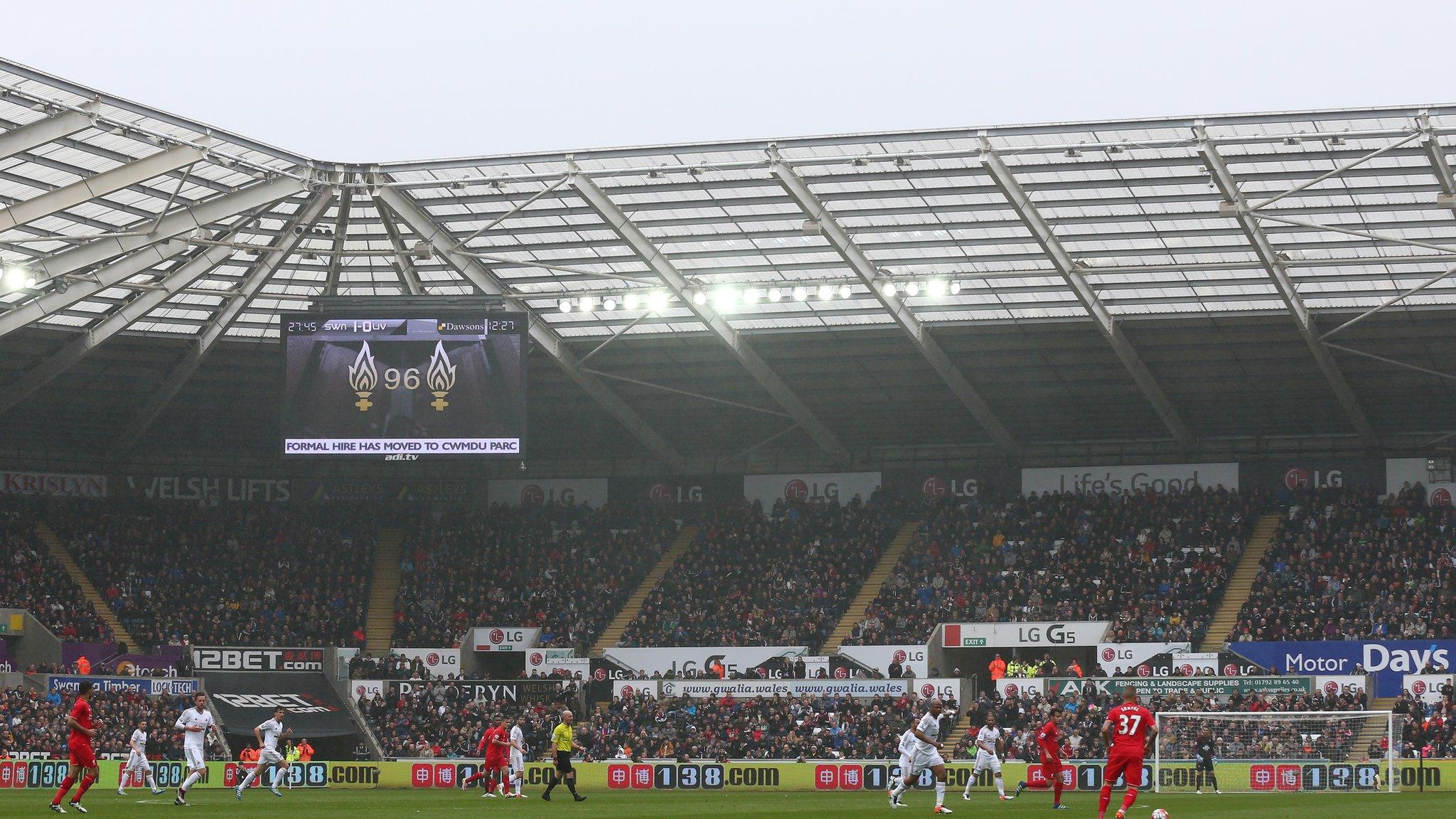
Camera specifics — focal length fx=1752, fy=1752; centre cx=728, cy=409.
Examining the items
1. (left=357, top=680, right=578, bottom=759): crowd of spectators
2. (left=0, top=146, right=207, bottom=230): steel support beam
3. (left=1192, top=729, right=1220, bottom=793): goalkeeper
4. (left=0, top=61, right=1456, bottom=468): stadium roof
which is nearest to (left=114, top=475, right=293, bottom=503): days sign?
(left=0, top=61, right=1456, bottom=468): stadium roof

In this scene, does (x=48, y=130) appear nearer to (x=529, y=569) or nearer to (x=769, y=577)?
(x=529, y=569)

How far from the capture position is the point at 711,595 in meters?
56.2

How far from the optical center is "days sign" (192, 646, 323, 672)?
5300 cm

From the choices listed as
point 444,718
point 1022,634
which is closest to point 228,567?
point 444,718

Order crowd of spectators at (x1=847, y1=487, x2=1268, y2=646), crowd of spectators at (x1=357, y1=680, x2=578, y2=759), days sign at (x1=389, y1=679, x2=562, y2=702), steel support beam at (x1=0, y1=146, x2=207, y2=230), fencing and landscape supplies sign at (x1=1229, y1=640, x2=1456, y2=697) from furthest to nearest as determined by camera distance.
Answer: days sign at (x1=389, y1=679, x2=562, y2=702) < crowd of spectators at (x1=847, y1=487, x2=1268, y2=646) < crowd of spectators at (x1=357, y1=680, x2=578, y2=759) < fencing and landscape supplies sign at (x1=1229, y1=640, x2=1456, y2=697) < steel support beam at (x1=0, y1=146, x2=207, y2=230)

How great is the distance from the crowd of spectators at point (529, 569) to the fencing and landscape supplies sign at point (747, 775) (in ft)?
44.7

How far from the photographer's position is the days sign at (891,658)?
4975 cm

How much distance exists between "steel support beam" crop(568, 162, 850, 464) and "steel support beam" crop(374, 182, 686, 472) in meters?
3.19

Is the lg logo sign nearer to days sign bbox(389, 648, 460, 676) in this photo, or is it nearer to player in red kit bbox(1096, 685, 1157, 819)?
days sign bbox(389, 648, 460, 676)

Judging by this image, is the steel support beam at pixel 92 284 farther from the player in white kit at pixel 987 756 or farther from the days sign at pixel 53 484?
the player in white kit at pixel 987 756

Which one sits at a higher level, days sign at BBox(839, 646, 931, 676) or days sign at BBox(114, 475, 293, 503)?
days sign at BBox(114, 475, 293, 503)

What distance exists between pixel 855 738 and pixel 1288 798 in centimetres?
1578

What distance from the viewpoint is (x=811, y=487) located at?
198 ft

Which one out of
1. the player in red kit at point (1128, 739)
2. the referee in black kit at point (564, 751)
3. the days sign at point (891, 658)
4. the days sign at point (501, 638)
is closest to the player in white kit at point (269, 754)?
the referee in black kit at point (564, 751)
